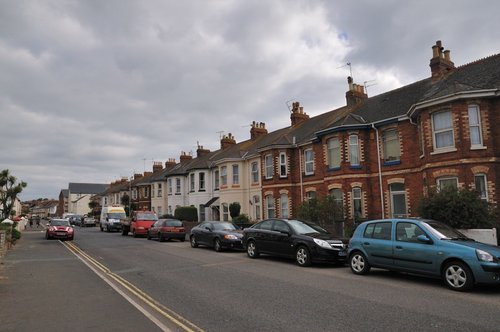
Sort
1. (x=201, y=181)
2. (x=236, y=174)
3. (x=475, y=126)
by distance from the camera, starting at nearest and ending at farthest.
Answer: (x=475, y=126) < (x=236, y=174) < (x=201, y=181)

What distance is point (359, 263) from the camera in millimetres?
10922

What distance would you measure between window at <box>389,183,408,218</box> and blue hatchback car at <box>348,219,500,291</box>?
441 inches

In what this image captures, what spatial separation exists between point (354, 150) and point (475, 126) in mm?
7086

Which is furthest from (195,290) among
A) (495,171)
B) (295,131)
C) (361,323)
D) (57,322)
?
(295,131)

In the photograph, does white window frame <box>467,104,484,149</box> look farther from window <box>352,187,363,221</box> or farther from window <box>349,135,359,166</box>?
window <box>352,187,363,221</box>

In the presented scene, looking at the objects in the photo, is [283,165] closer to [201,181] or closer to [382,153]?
[382,153]

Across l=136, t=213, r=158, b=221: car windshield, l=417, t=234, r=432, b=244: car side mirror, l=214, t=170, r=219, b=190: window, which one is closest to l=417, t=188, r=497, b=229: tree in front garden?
l=417, t=234, r=432, b=244: car side mirror

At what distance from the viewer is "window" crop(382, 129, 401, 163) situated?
21.7 metres

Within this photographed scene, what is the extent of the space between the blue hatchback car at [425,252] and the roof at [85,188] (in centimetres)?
12156

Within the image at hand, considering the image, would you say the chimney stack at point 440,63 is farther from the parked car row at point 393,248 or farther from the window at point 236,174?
the window at point 236,174

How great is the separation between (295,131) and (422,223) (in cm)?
2192

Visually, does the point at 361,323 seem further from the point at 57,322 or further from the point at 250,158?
the point at 250,158

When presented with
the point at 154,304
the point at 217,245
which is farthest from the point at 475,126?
the point at 154,304

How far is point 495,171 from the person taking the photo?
16453mm
